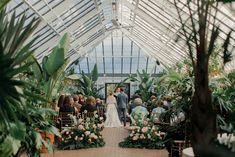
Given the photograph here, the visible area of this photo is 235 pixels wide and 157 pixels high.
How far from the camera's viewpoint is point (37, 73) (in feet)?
30.7

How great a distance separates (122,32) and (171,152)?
68.2 ft

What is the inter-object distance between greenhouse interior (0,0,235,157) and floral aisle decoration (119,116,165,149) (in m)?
0.02

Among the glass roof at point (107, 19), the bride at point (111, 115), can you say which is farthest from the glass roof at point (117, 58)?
the bride at point (111, 115)

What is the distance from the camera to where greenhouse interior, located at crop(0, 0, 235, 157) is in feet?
13.5

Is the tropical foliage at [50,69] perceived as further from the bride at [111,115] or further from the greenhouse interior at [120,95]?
the bride at [111,115]

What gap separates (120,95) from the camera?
14.1 m

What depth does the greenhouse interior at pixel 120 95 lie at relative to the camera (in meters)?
4.12

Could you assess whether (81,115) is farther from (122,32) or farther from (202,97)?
(122,32)

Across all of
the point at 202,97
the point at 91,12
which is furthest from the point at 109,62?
the point at 202,97

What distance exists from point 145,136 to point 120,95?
4306 mm

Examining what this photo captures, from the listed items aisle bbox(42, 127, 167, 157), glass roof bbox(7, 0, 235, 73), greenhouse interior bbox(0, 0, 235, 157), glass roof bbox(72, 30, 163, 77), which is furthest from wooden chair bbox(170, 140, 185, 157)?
glass roof bbox(72, 30, 163, 77)

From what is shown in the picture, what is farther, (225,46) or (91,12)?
(91,12)

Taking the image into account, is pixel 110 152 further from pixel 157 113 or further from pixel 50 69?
pixel 50 69

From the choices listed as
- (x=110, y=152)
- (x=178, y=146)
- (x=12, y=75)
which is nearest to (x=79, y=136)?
(x=110, y=152)
